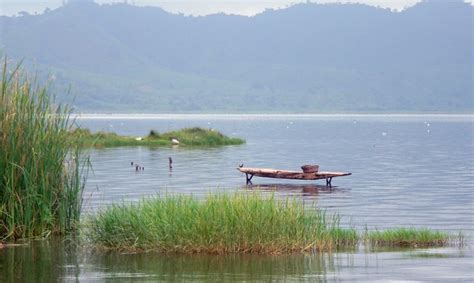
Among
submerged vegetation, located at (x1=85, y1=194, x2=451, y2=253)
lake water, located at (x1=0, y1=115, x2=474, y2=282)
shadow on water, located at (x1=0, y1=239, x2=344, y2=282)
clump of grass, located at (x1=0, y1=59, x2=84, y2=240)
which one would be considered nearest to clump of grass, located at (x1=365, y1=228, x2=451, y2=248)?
lake water, located at (x1=0, y1=115, x2=474, y2=282)

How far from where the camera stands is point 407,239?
26.0 metres

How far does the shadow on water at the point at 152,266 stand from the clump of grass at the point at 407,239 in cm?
334

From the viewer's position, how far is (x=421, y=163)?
76.8 meters

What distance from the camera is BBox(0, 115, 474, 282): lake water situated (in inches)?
814

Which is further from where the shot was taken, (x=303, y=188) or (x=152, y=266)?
(x=303, y=188)

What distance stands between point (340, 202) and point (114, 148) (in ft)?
174

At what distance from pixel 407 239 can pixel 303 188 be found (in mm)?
26064

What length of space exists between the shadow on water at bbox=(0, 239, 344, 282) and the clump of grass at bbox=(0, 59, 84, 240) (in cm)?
106

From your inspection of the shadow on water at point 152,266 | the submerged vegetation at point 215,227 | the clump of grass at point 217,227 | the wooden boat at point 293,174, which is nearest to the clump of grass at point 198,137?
the wooden boat at point 293,174

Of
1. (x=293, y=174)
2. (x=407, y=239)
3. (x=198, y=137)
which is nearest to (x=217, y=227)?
(x=407, y=239)

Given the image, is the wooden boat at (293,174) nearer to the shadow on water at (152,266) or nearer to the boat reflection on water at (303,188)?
the boat reflection on water at (303,188)

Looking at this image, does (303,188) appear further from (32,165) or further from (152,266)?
(152,266)

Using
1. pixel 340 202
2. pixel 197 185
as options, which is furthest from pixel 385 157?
pixel 340 202

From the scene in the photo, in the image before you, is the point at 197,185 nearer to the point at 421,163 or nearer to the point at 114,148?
the point at 421,163
